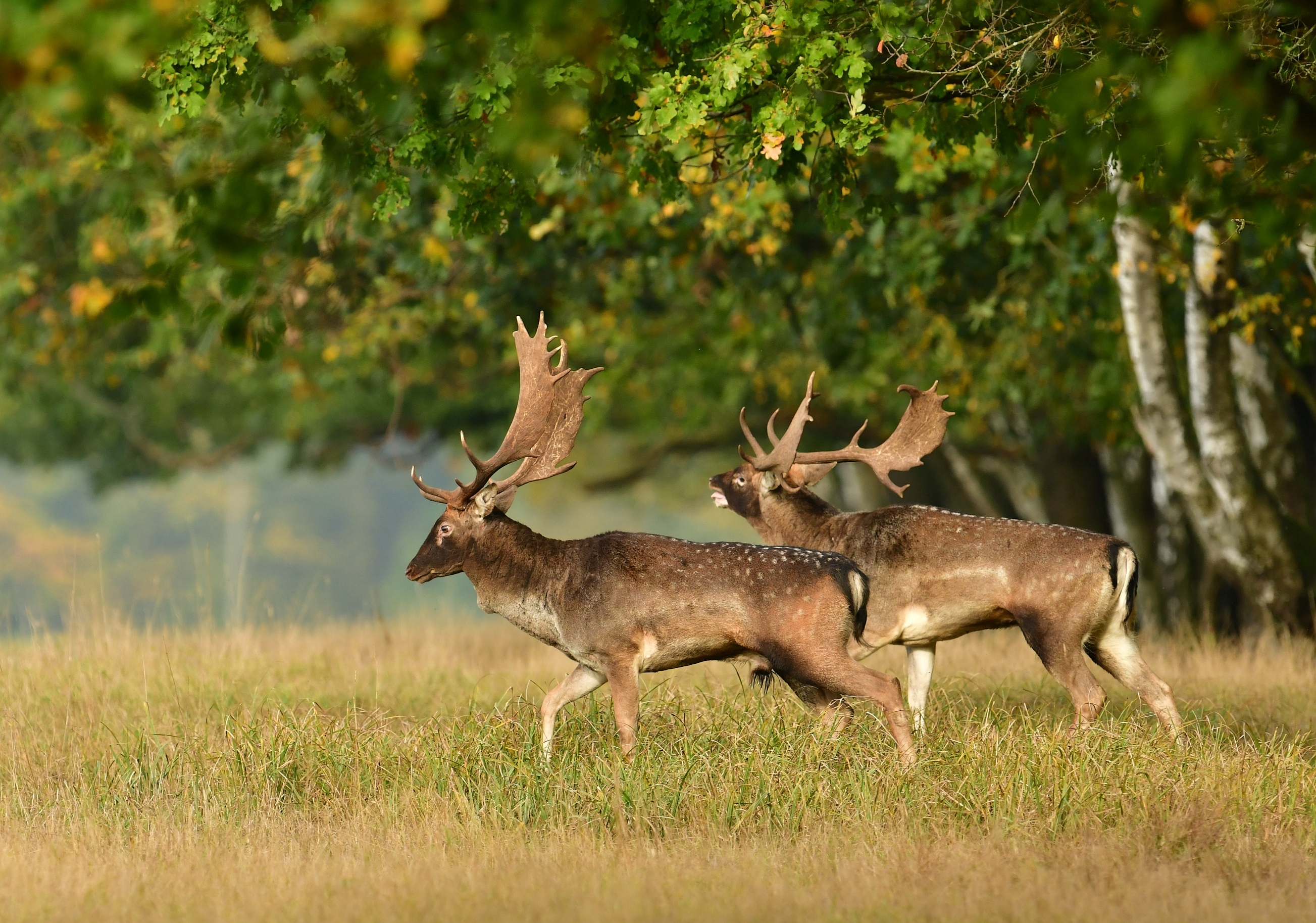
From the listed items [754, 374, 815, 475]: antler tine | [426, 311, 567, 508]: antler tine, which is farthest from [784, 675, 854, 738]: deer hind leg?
[426, 311, 567, 508]: antler tine

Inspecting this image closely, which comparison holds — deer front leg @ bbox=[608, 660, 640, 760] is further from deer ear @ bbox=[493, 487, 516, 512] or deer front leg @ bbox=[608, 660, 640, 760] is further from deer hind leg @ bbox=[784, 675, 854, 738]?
deer ear @ bbox=[493, 487, 516, 512]

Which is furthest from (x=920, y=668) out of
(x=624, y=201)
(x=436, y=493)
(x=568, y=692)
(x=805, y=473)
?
(x=624, y=201)

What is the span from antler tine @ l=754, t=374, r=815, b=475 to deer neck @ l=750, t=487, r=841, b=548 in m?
0.16

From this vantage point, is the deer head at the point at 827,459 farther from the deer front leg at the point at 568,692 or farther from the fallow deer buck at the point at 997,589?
the deer front leg at the point at 568,692

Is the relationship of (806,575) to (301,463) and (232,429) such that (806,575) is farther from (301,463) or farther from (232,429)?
(232,429)

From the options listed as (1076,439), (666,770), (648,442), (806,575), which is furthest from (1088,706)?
(648,442)

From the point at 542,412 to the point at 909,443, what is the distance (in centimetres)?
235

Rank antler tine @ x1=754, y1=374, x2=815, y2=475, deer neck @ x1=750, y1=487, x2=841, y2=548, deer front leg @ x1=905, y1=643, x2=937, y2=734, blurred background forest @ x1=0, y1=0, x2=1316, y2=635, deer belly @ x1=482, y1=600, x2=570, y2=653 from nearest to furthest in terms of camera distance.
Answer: blurred background forest @ x1=0, y1=0, x2=1316, y2=635 → deer belly @ x1=482, y1=600, x2=570, y2=653 → deer front leg @ x1=905, y1=643, x2=937, y2=734 → antler tine @ x1=754, y1=374, x2=815, y2=475 → deer neck @ x1=750, y1=487, x2=841, y2=548

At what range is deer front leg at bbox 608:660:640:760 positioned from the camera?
7.36m

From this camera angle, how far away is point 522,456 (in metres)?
8.33

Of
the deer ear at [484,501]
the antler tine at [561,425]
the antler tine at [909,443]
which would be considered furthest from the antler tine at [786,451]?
the deer ear at [484,501]

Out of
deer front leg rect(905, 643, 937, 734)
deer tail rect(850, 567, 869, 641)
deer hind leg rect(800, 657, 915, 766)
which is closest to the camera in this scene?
deer hind leg rect(800, 657, 915, 766)

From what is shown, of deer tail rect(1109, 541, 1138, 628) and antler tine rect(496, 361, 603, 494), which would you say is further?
antler tine rect(496, 361, 603, 494)

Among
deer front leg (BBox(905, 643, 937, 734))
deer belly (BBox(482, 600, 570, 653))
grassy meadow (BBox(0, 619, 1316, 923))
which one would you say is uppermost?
deer belly (BBox(482, 600, 570, 653))
